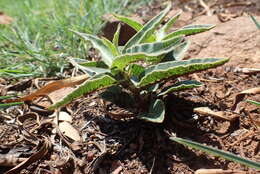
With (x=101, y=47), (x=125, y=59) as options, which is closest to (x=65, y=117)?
(x=101, y=47)

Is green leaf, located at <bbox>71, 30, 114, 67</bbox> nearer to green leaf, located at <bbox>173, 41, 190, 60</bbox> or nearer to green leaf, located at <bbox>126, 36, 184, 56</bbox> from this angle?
green leaf, located at <bbox>126, 36, 184, 56</bbox>

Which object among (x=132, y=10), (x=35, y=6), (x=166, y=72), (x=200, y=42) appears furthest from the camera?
(x=35, y=6)

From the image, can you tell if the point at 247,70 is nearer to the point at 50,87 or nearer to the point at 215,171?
the point at 215,171

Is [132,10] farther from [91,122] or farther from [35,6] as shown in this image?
[91,122]

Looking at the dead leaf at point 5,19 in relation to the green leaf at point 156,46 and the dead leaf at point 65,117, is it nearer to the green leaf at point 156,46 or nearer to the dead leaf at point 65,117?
the dead leaf at point 65,117

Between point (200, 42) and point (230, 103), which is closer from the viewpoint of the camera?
point (230, 103)

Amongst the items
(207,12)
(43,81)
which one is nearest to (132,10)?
(207,12)

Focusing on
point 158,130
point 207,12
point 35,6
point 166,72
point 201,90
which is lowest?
point 158,130
